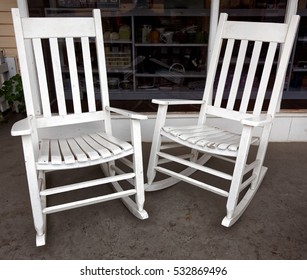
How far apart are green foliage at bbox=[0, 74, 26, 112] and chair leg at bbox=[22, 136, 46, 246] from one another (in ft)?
6.59

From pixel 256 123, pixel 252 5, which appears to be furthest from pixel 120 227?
pixel 252 5

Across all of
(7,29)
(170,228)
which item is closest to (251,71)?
(170,228)

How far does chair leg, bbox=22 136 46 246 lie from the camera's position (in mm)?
1250

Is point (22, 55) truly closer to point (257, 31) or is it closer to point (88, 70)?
point (88, 70)

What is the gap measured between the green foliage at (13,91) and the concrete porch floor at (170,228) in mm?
1301

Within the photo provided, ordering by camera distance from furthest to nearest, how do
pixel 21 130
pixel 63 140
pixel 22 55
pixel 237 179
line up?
pixel 63 140
pixel 22 55
pixel 237 179
pixel 21 130

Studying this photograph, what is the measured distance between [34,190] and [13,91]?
2.21 metres

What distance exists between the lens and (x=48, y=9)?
2543mm

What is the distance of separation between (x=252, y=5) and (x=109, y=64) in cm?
150

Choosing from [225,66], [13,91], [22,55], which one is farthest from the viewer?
[13,91]

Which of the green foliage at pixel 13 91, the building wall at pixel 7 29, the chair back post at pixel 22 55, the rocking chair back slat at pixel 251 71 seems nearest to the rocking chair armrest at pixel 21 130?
the chair back post at pixel 22 55

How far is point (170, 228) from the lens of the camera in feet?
5.05

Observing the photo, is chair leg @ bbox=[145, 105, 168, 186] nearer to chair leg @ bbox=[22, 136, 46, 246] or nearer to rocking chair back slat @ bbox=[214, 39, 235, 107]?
rocking chair back slat @ bbox=[214, 39, 235, 107]

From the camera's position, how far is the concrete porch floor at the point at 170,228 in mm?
1371
